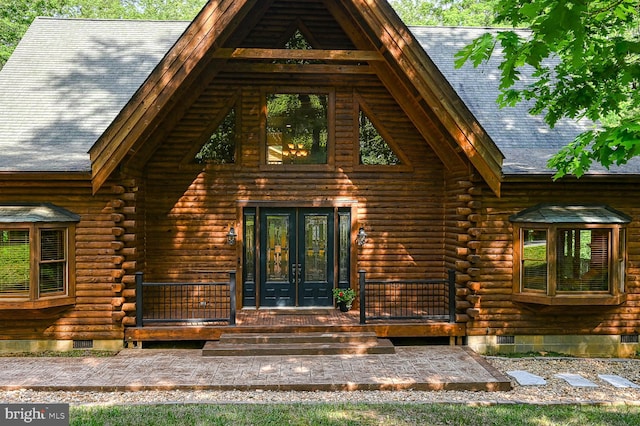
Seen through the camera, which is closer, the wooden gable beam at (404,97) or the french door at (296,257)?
the wooden gable beam at (404,97)

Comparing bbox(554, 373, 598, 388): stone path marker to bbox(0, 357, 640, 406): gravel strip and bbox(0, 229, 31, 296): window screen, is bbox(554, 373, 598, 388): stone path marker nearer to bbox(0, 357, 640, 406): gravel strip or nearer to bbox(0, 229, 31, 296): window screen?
bbox(0, 357, 640, 406): gravel strip

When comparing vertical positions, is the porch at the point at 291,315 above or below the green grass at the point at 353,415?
above

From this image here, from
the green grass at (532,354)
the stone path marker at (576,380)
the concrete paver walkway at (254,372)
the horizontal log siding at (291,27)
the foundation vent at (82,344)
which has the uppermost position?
the horizontal log siding at (291,27)

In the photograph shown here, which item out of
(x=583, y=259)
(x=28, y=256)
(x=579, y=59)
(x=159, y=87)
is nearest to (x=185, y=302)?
(x=28, y=256)

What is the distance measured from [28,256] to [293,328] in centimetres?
518

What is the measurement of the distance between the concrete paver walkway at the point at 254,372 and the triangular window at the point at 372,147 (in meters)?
4.49

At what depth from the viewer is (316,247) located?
1158cm

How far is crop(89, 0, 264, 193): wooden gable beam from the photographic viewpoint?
8.74 m

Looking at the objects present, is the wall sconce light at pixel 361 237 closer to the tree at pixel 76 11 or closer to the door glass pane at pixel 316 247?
the door glass pane at pixel 316 247

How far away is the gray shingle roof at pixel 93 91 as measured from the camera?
9914 millimetres

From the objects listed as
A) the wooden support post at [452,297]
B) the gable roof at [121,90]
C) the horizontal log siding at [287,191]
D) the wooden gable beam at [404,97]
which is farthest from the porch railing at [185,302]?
the wooden gable beam at [404,97]

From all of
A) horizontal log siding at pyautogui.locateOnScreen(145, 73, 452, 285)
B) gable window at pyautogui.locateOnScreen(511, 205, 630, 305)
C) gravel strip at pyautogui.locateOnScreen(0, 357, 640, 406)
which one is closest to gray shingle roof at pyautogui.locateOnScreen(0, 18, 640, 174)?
gable window at pyautogui.locateOnScreen(511, 205, 630, 305)

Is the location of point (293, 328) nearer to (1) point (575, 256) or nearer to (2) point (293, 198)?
(2) point (293, 198)

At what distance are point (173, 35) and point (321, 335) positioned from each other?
9943mm
